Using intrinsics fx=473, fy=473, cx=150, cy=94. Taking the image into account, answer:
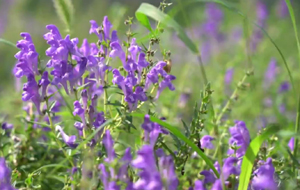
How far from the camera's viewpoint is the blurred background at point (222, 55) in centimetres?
302

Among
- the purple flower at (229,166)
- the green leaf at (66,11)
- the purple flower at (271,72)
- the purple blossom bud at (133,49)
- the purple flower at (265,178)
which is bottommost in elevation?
the purple flower at (265,178)

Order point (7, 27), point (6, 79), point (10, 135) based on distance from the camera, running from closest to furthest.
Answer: point (10, 135) → point (6, 79) → point (7, 27)

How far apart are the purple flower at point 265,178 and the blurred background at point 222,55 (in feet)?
1.14

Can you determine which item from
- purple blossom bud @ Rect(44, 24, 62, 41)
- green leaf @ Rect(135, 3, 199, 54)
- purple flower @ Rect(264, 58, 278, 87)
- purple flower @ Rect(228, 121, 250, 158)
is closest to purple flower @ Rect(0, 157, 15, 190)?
purple blossom bud @ Rect(44, 24, 62, 41)

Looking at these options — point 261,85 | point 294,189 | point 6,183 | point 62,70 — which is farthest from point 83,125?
point 261,85

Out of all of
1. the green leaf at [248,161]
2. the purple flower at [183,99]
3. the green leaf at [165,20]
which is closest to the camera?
the green leaf at [165,20]

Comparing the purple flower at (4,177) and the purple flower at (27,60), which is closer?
the purple flower at (4,177)

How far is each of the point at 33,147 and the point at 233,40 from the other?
5.07 m

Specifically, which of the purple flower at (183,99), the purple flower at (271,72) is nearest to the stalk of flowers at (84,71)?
the purple flower at (183,99)

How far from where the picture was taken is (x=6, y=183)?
1368 mm

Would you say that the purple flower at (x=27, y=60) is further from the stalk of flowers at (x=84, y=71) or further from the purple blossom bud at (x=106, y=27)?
the purple blossom bud at (x=106, y=27)

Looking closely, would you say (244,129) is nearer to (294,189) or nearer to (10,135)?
(294,189)

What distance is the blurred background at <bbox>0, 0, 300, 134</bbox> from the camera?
302cm

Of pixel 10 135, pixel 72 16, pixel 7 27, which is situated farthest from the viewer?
pixel 7 27
